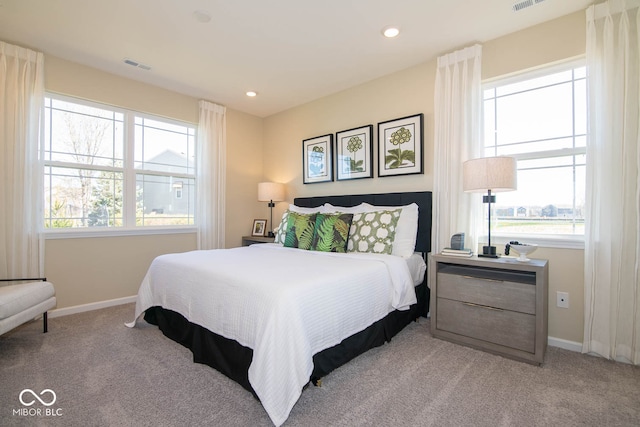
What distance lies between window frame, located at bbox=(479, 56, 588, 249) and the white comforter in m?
0.98

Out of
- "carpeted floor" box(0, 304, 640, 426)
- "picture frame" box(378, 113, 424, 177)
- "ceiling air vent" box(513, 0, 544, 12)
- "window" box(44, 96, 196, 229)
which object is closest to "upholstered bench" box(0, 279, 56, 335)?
"carpeted floor" box(0, 304, 640, 426)

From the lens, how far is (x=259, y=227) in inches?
187

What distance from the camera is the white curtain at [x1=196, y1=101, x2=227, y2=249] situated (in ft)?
13.5

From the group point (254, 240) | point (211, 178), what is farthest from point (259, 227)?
point (211, 178)

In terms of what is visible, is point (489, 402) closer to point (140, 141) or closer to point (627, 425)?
point (627, 425)

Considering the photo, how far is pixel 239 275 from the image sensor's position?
1.95 m

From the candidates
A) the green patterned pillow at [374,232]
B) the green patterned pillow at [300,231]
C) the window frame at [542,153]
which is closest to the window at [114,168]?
the green patterned pillow at [300,231]

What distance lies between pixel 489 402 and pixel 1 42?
15.6ft

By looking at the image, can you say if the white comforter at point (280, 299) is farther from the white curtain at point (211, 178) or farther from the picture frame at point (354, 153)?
the white curtain at point (211, 178)

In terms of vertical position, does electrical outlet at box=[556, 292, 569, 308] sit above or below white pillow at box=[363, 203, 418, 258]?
below

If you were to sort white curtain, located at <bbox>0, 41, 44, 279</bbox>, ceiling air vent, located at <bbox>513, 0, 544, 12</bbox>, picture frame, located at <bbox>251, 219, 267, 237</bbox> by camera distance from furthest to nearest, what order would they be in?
1. picture frame, located at <bbox>251, 219, 267, 237</bbox>
2. white curtain, located at <bbox>0, 41, 44, 279</bbox>
3. ceiling air vent, located at <bbox>513, 0, 544, 12</bbox>

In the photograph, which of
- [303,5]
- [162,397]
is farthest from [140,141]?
[162,397]

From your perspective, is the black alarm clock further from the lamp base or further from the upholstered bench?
the upholstered bench

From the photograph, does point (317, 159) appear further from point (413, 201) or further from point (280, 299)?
point (280, 299)
